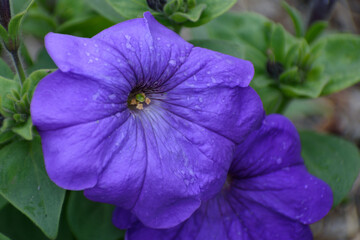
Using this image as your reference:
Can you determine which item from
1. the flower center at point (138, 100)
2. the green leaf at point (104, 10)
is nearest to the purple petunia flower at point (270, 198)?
the flower center at point (138, 100)

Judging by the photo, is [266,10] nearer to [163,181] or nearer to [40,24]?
[40,24]

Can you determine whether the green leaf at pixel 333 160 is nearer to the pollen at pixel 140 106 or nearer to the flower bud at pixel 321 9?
→ the flower bud at pixel 321 9

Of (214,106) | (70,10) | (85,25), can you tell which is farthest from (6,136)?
(70,10)

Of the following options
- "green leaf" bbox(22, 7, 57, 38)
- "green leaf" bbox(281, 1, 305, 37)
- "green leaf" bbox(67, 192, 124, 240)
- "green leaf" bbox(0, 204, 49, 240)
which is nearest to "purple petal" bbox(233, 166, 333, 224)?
"green leaf" bbox(67, 192, 124, 240)

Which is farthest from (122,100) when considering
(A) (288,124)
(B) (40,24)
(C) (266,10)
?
(C) (266,10)

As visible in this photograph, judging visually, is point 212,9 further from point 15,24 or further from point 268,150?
point 15,24

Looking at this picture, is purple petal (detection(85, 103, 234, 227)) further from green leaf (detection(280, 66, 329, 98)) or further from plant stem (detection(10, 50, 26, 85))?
green leaf (detection(280, 66, 329, 98))
